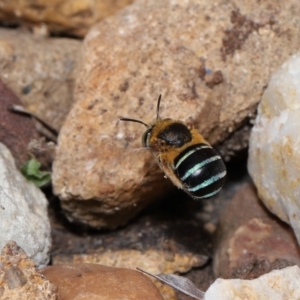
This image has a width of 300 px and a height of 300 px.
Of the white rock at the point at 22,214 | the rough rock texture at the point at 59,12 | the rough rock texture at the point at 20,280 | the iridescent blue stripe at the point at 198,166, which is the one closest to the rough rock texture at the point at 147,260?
the white rock at the point at 22,214

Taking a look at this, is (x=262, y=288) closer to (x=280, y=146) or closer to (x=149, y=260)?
(x=280, y=146)

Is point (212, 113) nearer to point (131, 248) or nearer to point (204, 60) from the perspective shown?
point (204, 60)

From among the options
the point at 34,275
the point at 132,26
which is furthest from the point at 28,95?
the point at 34,275

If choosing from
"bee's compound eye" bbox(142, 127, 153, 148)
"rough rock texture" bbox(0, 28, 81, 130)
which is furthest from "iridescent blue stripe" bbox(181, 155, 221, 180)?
"rough rock texture" bbox(0, 28, 81, 130)

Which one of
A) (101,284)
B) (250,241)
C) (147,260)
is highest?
(101,284)

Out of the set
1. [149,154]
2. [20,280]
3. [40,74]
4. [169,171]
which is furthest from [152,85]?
[20,280]

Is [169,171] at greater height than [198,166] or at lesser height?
lesser
